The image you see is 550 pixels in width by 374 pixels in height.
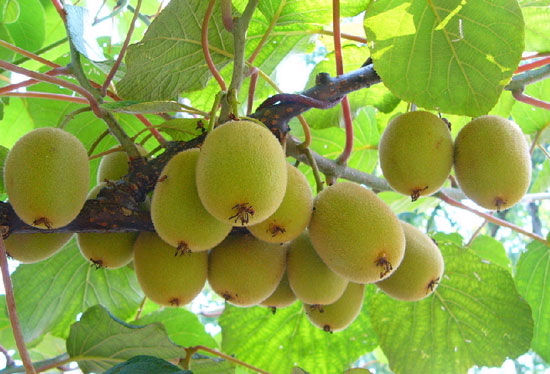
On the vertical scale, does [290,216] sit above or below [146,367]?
above

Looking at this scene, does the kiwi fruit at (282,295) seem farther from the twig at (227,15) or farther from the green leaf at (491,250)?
the green leaf at (491,250)

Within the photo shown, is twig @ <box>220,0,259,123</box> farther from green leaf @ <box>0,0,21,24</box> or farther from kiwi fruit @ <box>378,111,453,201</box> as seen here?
green leaf @ <box>0,0,21,24</box>

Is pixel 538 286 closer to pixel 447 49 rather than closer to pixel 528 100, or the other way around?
pixel 528 100

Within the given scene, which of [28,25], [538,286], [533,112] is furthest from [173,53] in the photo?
[538,286]

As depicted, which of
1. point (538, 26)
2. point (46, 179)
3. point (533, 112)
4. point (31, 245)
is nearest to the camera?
point (46, 179)

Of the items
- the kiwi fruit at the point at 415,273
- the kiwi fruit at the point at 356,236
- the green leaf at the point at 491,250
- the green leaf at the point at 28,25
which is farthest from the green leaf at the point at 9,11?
the green leaf at the point at 491,250

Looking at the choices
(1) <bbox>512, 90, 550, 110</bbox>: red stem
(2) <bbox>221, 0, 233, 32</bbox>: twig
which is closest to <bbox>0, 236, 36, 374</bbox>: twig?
(2) <bbox>221, 0, 233, 32</bbox>: twig
